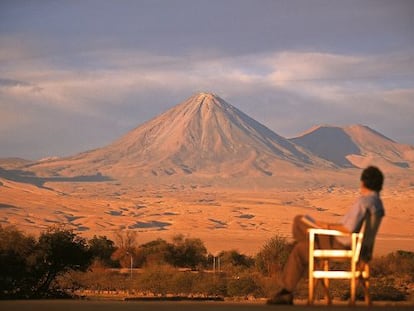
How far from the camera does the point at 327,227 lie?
31.2 feet

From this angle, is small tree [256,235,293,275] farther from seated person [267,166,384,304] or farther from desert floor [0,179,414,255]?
desert floor [0,179,414,255]

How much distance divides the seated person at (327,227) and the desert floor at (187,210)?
58.8m

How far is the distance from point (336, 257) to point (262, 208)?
384 ft

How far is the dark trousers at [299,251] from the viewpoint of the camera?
31.3ft

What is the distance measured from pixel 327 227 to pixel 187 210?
115 metres

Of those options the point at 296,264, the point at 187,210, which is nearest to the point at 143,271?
the point at 296,264

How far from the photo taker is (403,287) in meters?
31.1

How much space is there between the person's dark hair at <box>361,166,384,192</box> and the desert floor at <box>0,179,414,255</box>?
58.8m

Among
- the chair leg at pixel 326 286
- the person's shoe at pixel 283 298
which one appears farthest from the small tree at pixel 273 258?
the person's shoe at pixel 283 298

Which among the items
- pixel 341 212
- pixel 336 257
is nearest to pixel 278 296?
pixel 336 257

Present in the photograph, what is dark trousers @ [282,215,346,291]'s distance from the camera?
9.55 m

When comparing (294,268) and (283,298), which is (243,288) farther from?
(294,268)

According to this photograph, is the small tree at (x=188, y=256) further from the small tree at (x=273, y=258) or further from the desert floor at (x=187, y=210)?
the desert floor at (x=187, y=210)

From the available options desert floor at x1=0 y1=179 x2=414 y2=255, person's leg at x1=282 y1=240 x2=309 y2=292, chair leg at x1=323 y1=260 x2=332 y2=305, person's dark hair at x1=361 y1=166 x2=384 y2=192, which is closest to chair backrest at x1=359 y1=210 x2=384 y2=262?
person's dark hair at x1=361 y1=166 x2=384 y2=192
